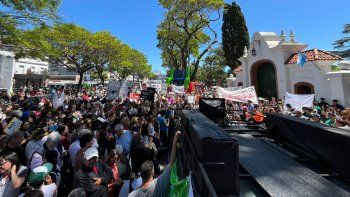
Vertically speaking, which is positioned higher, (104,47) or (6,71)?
(104,47)

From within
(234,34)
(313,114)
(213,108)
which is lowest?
(313,114)

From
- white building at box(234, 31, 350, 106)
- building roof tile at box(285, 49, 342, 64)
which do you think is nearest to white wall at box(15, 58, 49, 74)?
white building at box(234, 31, 350, 106)

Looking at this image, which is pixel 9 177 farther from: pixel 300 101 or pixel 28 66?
pixel 28 66

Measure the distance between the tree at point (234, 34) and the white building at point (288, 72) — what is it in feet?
34.1

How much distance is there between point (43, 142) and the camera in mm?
4574

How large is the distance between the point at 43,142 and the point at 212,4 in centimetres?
2333

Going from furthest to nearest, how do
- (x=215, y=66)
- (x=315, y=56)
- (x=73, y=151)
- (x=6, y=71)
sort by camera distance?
(x=215, y=66), (x=6, y=71), (x=315, y=56), (x=73, y=151)

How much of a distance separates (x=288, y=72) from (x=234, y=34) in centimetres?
1831

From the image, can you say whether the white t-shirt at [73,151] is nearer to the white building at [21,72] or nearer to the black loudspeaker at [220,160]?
the black loudspeaker at [220,160]

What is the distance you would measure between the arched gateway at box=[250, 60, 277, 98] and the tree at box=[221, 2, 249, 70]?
504 inches

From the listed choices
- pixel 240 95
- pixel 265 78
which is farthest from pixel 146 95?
pixel 265 78

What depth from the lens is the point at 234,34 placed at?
3406cm

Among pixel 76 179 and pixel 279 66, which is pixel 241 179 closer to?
pixel 76 179

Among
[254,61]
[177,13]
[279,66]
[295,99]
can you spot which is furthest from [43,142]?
[177,13]
